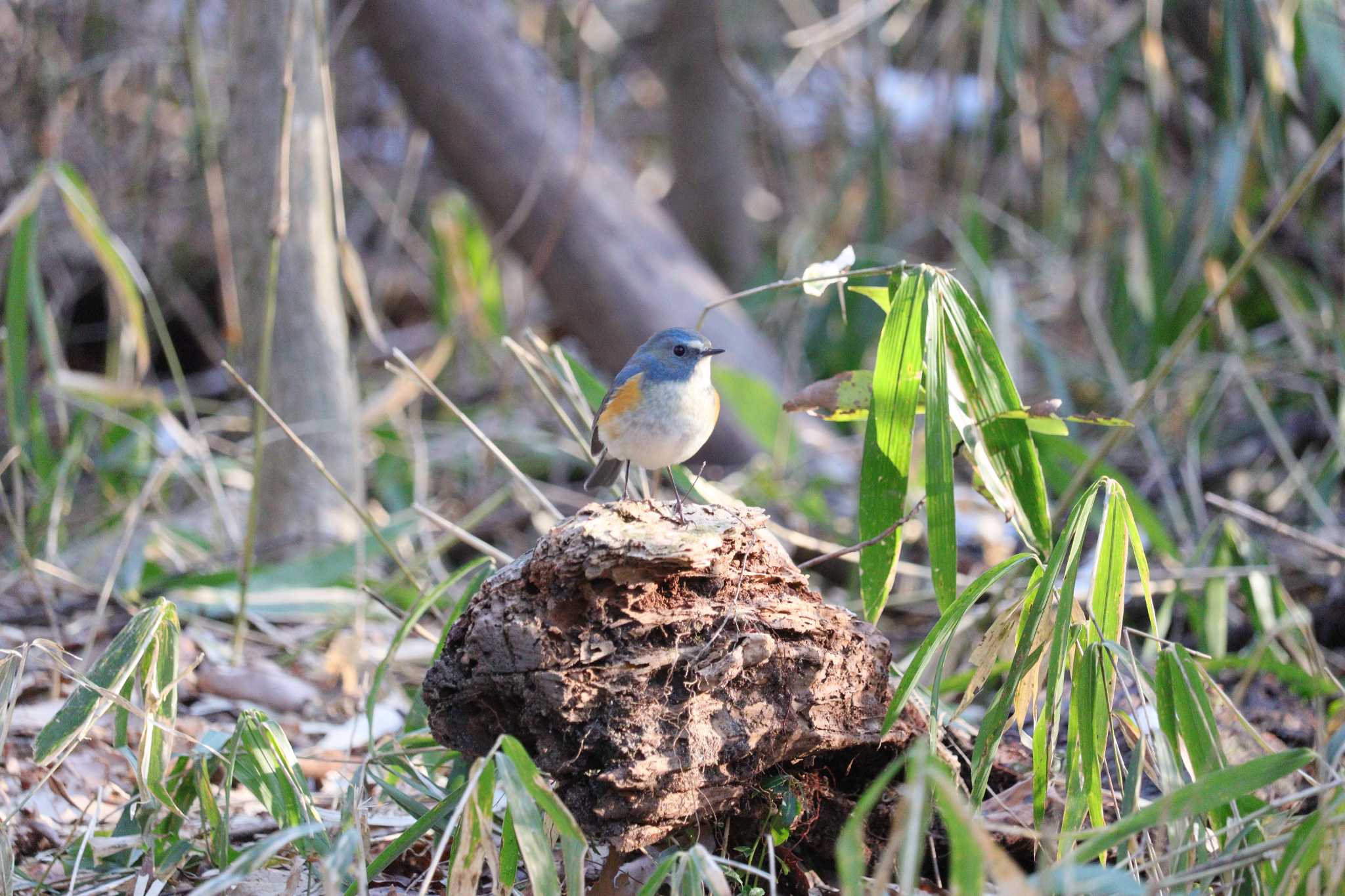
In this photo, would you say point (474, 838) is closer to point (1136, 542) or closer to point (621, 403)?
point (621, 403)

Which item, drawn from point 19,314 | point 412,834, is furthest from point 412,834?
point 19,314

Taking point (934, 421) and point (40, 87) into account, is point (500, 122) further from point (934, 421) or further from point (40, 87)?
point (934, 421)

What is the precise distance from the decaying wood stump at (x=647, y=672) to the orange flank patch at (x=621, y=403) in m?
0.45

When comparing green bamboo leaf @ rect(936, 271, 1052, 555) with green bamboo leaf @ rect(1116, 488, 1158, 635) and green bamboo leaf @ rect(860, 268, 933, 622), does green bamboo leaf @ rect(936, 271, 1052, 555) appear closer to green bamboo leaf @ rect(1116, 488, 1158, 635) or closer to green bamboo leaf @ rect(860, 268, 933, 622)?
green bamboo leaf @ rect(860, 268, 933, 622)

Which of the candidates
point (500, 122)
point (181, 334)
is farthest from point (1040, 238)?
point (181, 334)

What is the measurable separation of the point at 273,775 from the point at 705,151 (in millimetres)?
5221

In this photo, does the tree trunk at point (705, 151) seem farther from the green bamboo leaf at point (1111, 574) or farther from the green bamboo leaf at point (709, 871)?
the green bamboo leaf at point (709, 871)

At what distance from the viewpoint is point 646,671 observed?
6.12ft

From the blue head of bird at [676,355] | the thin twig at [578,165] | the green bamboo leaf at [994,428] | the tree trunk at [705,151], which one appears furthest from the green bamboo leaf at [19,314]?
the tree trunk at [705,151]

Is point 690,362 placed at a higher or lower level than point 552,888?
higher

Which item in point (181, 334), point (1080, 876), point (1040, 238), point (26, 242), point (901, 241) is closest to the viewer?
point (1080, 876)

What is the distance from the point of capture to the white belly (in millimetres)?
2422

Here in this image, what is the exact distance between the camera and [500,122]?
200 inches

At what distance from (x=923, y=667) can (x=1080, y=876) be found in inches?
21.7
